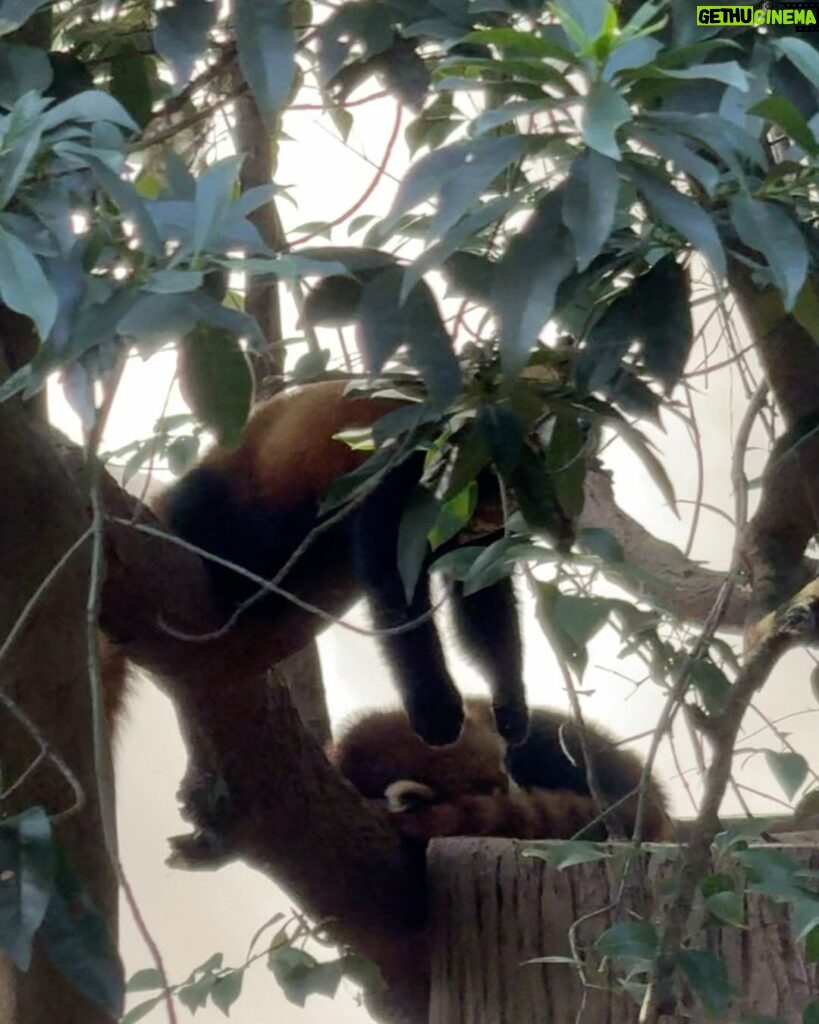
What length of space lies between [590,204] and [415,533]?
357 mm

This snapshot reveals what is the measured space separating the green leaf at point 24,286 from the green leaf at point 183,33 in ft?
0.84

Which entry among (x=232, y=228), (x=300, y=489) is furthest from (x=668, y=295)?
(x=300, y=489)

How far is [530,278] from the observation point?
2.12 feet

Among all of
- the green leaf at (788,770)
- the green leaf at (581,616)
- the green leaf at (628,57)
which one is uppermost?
the green leaf at (628,57)

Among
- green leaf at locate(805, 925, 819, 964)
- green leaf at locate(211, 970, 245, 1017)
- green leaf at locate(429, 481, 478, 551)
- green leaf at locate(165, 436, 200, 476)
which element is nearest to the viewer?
green leaf at locate(805, 925, 819, 964)

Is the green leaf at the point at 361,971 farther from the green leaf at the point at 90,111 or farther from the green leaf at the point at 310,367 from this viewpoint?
the green leaf at the point at 90,111

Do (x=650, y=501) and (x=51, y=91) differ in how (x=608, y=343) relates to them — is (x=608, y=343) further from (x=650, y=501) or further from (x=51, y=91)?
(x=650, y=501)

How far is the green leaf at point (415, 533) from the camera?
2.93ft

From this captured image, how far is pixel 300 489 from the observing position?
1754 millimetres

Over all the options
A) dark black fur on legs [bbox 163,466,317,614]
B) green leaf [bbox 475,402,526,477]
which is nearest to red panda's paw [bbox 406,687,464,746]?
dark black fur on legs [bbox 163,466,317,614]

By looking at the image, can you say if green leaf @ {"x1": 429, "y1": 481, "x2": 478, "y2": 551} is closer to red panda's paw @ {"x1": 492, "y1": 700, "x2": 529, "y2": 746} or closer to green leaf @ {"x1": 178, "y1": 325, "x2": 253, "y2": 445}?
green leaf @ {"x1": 178, "y1": 325, "x2": 253, "y2": 445}

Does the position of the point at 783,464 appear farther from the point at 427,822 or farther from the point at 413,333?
the point at 427,822

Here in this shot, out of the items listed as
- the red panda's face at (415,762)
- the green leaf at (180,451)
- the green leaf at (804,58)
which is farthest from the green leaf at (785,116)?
the red panda's face at (415,762)

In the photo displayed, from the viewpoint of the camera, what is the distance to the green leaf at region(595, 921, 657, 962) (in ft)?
2.78
